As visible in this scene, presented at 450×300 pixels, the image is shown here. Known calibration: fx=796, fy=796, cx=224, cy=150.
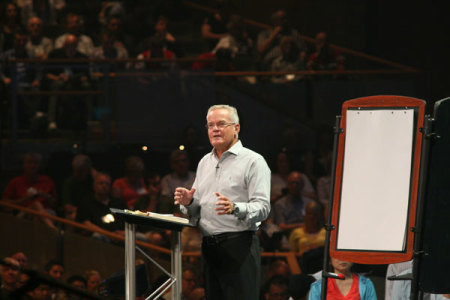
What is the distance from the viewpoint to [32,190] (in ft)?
24.0

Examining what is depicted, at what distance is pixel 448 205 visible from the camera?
127 inches

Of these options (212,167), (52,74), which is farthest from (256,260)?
(52,74)

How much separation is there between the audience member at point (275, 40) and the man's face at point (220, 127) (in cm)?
432

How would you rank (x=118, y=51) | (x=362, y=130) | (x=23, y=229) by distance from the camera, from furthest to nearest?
(x=118, y=51) → (x=23, y=229) → (x=362, y=130)

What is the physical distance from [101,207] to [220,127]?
11.7 feet

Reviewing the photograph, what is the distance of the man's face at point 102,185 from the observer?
23.3 feet

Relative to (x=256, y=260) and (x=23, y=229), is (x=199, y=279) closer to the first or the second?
(x=23, y=229)

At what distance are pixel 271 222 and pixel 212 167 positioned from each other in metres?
3.28

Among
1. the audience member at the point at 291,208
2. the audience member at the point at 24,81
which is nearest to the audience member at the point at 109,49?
the audience member at the point at 24,81

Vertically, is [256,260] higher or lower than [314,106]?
lower

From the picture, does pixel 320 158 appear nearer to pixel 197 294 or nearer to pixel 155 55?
pixel 155 55

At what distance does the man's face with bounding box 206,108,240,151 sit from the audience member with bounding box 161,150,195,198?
11.4ft

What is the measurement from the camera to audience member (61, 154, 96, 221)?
23.5ft

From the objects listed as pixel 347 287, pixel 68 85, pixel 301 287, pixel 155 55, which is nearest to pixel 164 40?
pixel 155 55
